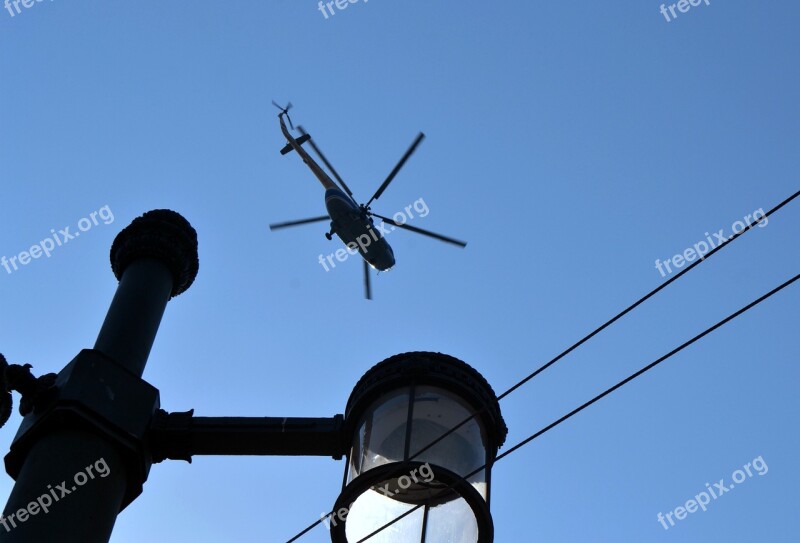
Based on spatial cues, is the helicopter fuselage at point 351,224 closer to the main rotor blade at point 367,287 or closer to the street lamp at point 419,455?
the main rotor blade at point 367,287

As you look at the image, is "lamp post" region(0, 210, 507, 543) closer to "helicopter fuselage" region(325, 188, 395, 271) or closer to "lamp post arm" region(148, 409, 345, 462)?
"lamp post arm" region(148, 409, 345, 462)

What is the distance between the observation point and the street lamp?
11.7 feet

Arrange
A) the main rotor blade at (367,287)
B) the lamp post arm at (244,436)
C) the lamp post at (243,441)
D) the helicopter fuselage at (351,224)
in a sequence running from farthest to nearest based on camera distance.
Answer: the helicopter fuselage at (351,224)
the main rotor blade at (367,287)
the lamp post arm at (244,436)
the lamp post at (243,441)

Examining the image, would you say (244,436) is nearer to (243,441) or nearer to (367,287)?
(243,441)

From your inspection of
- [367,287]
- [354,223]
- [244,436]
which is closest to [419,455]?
Result: [244,436]

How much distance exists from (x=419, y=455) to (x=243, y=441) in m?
0.82

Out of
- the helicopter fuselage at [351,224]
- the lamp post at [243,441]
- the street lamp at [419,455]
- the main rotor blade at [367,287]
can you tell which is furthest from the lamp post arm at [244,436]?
the helicopter fuselage at [351,224]

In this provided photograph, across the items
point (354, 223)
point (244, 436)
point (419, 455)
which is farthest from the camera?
point (354, 223)

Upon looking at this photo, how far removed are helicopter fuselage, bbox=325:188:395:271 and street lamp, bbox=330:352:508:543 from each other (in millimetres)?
23252

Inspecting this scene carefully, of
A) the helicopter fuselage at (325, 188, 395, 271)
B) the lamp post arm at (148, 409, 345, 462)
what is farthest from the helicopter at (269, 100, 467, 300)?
the lamp post arm at (148, 409, 345, 462)

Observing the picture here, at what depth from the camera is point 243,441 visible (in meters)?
4.06

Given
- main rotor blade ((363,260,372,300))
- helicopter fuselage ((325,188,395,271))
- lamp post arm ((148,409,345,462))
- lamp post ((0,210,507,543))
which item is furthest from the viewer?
helicopter fuselage ((325,188,395,271))

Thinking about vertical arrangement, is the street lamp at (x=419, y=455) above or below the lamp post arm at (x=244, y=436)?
below

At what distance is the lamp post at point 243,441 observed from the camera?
353cm
